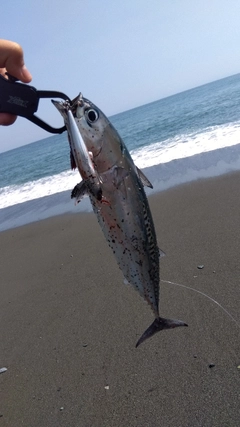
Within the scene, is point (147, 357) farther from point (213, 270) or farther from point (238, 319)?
point (213, 270)

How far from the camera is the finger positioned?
228 cm

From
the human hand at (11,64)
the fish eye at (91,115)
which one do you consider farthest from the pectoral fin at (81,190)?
the human hand at (11,64)

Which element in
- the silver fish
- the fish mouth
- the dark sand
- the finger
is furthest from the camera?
the dark sand

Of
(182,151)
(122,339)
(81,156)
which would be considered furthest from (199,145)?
(81,156)

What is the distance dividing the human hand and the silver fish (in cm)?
57

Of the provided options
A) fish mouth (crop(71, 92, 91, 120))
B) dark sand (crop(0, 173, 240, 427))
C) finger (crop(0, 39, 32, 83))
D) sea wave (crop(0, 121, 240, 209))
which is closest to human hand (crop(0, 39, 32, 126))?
finger (crop(0, 39, 32, 83))

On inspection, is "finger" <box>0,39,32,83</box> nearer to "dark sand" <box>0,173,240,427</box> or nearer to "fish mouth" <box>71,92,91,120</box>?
"fish mouth" <box>71,92,91,120</box>

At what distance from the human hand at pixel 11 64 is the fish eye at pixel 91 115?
24.9 inches

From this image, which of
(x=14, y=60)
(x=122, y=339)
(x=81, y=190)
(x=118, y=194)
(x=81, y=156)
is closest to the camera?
(x=81, y=156)

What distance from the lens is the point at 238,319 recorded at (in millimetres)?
4520

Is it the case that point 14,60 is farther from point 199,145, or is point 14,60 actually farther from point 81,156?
point 199,145

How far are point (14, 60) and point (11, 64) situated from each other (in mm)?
37

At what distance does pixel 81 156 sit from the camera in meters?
1.93

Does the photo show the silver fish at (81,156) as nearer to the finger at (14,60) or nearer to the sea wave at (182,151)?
the finger at (14,60)
